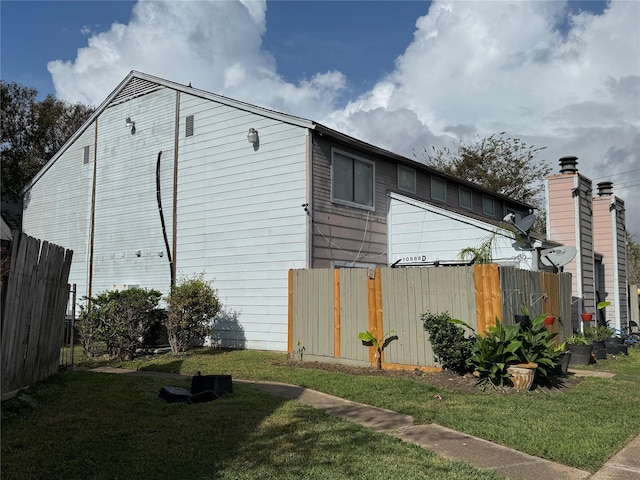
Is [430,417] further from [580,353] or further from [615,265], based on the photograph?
[615,265]

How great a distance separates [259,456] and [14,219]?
74.8 feet

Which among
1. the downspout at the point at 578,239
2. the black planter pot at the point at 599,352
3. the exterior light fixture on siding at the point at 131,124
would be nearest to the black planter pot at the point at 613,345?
the black planter pot at the point at 599,352

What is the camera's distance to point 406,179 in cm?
1628

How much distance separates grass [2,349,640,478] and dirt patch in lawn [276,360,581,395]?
22 centimetres

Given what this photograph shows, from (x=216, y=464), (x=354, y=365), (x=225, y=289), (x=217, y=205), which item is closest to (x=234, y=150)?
(x=217, y=205)

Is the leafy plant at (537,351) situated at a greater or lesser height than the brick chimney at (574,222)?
lesser

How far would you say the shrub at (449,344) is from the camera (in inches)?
336

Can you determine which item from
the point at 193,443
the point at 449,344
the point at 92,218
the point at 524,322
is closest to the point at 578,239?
the point at 524,322

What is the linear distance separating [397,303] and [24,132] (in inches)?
1015

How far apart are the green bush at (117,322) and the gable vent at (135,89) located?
770 centimetres

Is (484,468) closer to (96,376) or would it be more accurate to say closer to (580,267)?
(96,376)

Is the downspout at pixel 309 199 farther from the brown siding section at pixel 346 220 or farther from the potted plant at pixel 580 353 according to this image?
the potted plant at pixel 580 353

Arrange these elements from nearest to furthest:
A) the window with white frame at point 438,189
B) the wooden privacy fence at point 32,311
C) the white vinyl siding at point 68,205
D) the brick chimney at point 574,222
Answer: the wooden privacy fence at point 32,311 < the brick chimney at point 574,222 < the window with white frame at point 438,189 < the white vinyl siding at point 68,205

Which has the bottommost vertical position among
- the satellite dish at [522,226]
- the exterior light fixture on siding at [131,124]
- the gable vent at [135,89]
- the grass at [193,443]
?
the grass at [193,443]
